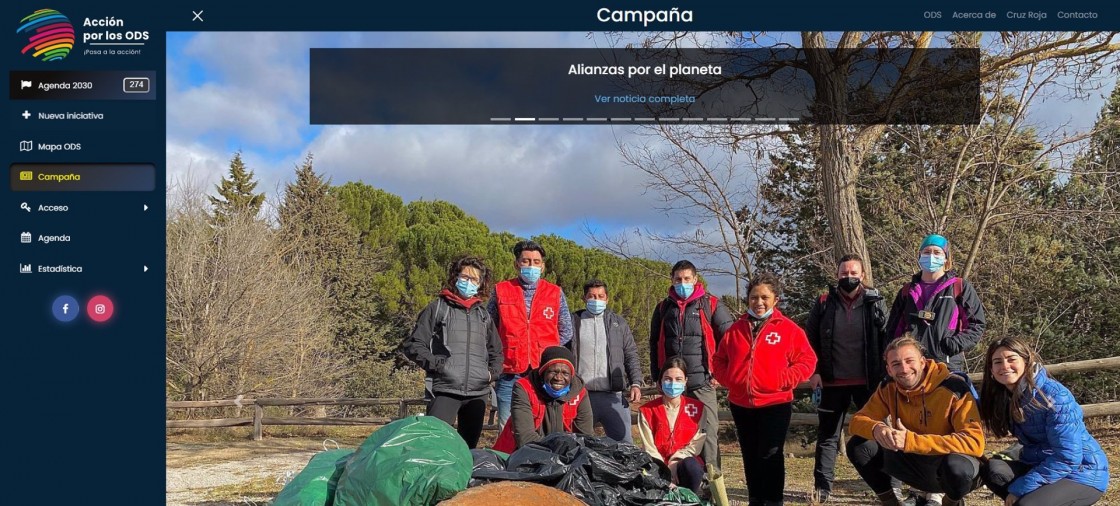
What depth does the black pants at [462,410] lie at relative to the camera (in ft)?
19.3

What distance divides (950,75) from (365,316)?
62.6 ft

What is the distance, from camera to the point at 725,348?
19.5 feet

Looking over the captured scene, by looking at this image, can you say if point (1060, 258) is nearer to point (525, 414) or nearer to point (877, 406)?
point (877, 406)

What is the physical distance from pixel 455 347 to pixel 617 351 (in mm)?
1222

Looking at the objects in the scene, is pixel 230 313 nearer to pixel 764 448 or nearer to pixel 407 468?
pixel 764 448

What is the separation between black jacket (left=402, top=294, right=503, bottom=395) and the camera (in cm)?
589

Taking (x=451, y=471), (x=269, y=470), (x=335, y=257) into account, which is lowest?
(x=269, y=470)

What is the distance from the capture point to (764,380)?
567cm
